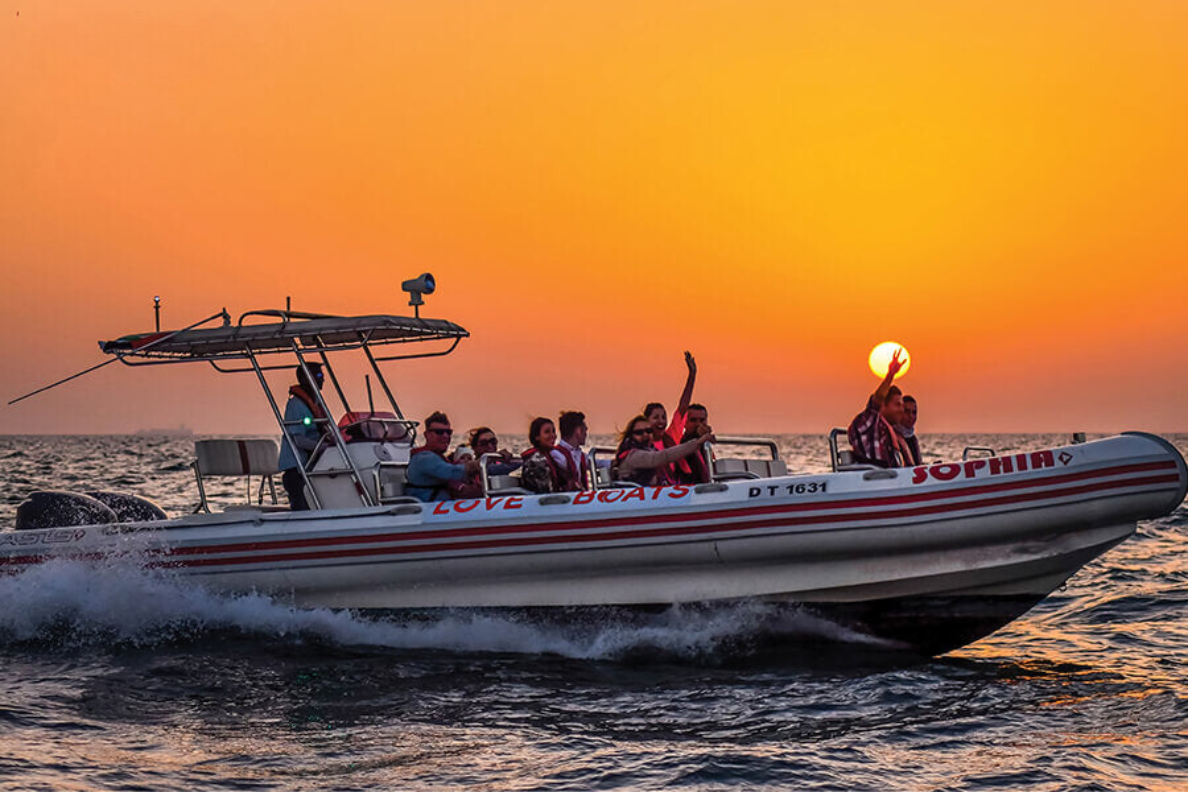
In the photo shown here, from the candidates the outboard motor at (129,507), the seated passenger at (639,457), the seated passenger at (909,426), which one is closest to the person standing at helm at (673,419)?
the seated passenger at (639,457)

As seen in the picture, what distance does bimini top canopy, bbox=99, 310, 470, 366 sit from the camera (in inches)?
358

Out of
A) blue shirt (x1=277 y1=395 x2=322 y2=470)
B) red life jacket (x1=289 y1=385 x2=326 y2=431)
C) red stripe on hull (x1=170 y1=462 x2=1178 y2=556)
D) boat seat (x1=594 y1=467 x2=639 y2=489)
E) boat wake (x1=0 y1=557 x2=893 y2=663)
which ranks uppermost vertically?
red life jacket (x1=289 y1=385 x2=326 y2=431)

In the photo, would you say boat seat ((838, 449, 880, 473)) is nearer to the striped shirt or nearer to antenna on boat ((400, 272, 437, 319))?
the striped shirt

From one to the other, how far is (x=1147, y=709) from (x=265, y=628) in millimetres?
5960

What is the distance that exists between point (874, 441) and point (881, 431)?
10 cm

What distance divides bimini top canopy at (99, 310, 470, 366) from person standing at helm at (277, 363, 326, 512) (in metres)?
0.27

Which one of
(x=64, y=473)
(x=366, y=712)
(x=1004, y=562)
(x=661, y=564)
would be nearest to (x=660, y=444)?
(x=661, y=564)

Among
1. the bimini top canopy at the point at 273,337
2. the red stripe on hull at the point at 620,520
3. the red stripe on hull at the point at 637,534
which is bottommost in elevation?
the red stripe on hull at the point at 637,534

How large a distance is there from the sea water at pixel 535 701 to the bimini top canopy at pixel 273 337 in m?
1.69

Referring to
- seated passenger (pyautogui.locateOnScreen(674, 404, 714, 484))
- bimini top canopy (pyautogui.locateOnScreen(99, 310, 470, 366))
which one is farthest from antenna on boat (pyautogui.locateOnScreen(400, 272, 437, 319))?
seated passenger (pyautogui.locateOnScreen(674, 404, 714, 484))

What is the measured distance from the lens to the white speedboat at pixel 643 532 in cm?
787

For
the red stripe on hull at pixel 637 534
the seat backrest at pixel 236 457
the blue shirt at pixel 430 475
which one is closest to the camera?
the red stripe on hull at pixel 637 534

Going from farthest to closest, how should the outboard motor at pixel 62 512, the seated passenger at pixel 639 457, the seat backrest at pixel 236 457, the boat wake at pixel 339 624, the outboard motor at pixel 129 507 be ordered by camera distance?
1. the outboard motor at pixel 129 507
2. the outboard motor at pixel 62 512
3. the seat backrest at pixel 236 457
4. the seated passenger at pixel 639 457
5. the boat wake at pixel 339 624

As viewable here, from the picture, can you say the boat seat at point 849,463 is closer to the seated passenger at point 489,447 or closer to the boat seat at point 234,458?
the seated passenger at point 489,447
